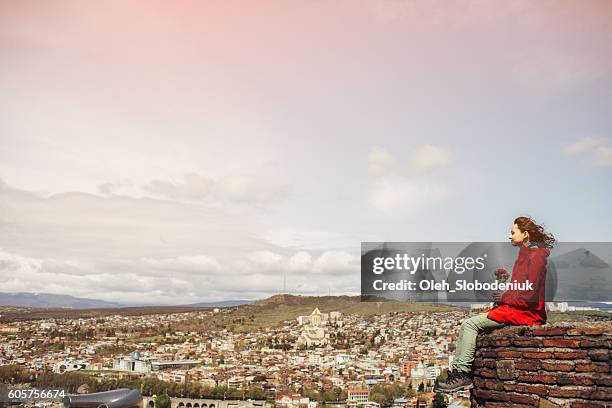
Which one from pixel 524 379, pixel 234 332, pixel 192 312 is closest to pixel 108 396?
pixel 524 379

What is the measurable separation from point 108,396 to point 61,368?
458 inches

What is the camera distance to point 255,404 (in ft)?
87.5

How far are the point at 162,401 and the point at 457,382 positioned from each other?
87.9 ft

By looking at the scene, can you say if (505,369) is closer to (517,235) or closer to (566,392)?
(566,392)

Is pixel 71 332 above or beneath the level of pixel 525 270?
beneath

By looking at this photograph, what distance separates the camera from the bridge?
26438mm

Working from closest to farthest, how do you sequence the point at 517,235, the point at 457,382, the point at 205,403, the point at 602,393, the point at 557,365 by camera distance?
the point at 602,393 < the point at 557,365 < the point at 457,382 < the point at 517,235 < the point at 205,403

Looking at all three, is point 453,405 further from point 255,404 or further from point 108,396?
point 255,404

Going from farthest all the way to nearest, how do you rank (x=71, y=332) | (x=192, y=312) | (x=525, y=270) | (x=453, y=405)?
(x=192, y=312) < (x=71, y=332) < (x=453, y=405) < (x=525, y=270)

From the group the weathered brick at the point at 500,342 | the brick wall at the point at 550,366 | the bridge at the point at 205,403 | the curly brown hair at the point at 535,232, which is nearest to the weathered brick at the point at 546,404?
the brick wall at the point at 550,366

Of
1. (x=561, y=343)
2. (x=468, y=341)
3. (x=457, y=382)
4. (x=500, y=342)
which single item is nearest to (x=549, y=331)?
(x=561, y=343)

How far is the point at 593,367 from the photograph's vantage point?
2916 millimetres

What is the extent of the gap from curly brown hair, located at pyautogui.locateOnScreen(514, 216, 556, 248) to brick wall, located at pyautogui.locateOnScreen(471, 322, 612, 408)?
23.6 inches

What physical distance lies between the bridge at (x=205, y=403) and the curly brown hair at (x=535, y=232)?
2401 centimetres
